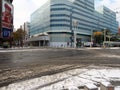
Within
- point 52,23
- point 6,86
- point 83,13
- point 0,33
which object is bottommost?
point 6,86

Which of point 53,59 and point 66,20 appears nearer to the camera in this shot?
point 53,59

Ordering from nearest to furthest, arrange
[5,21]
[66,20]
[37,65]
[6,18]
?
[37,65], [5,21], [6,18], [66,20]

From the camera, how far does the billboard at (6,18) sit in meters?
77.4

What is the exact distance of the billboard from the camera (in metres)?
77.4

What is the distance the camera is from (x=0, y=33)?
74.6 meters

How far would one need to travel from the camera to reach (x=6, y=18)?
260 ft

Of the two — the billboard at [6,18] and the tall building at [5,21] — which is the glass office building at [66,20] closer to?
the billboard at [6,18]

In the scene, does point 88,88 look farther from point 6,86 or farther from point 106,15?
point 106,15

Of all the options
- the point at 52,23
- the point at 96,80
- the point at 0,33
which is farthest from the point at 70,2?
the point at 96,80

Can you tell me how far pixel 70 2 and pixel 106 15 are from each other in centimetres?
6195

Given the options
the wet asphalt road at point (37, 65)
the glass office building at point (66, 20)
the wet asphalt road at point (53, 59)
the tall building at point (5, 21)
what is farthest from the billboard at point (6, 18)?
the wet asphalt road at point (37, 65)

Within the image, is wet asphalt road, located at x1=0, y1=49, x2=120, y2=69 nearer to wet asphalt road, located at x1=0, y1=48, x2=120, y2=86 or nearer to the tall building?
wet asphalt road, located at x1=0, y1=48, x2=120, y2=86

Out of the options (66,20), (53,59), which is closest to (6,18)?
(66,20)

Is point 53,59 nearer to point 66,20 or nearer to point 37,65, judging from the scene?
point 37,65
